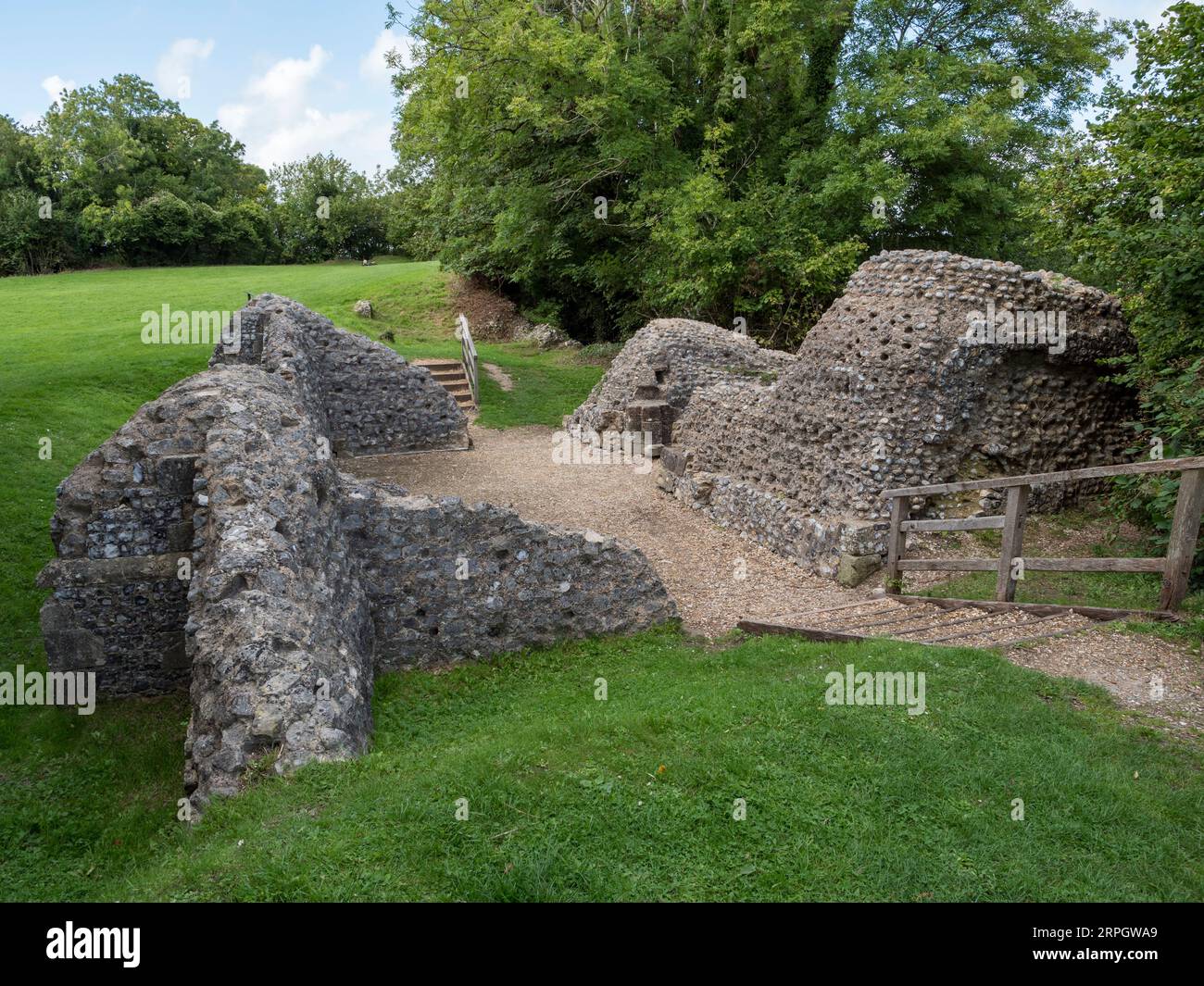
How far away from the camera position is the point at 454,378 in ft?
72.5

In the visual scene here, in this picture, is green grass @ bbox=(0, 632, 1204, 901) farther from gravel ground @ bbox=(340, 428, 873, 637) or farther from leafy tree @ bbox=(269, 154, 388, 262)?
leafy tree @ bbox=(269, 154, 388, 262)

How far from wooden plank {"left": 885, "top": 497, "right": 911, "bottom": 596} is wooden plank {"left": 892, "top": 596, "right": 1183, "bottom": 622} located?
493 millimetres

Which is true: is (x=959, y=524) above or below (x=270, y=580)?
above

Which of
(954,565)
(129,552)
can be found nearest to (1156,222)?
(954,565)

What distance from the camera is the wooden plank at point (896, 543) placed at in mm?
10271

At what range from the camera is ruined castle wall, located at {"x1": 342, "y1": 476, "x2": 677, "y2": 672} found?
8188mm

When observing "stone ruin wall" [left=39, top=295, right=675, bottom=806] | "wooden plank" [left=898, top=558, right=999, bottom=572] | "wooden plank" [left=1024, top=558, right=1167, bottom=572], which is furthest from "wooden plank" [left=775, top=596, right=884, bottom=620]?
"wooden plank" [left=1024, top=558, right=1167, bottom=572]

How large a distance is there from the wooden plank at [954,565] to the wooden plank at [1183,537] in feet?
5.57

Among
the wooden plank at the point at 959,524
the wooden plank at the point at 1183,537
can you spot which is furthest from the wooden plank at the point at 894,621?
the wooden plank at the point at 1183,537

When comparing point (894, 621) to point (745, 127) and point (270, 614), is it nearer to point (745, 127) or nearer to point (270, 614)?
point (270, 614)

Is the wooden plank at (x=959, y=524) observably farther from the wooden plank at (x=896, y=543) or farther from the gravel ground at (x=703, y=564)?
the gravel ground at (x=703, y=564)

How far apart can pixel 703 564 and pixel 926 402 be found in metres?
4.25

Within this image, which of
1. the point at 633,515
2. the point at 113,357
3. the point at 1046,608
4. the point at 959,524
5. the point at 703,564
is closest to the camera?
the point at 1046,608

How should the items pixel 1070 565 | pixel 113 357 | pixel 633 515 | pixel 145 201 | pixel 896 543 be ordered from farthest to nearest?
pixel 145 201
pixel 113 357
pixel 633 515
pixel 896 543
pixel 1070 565
